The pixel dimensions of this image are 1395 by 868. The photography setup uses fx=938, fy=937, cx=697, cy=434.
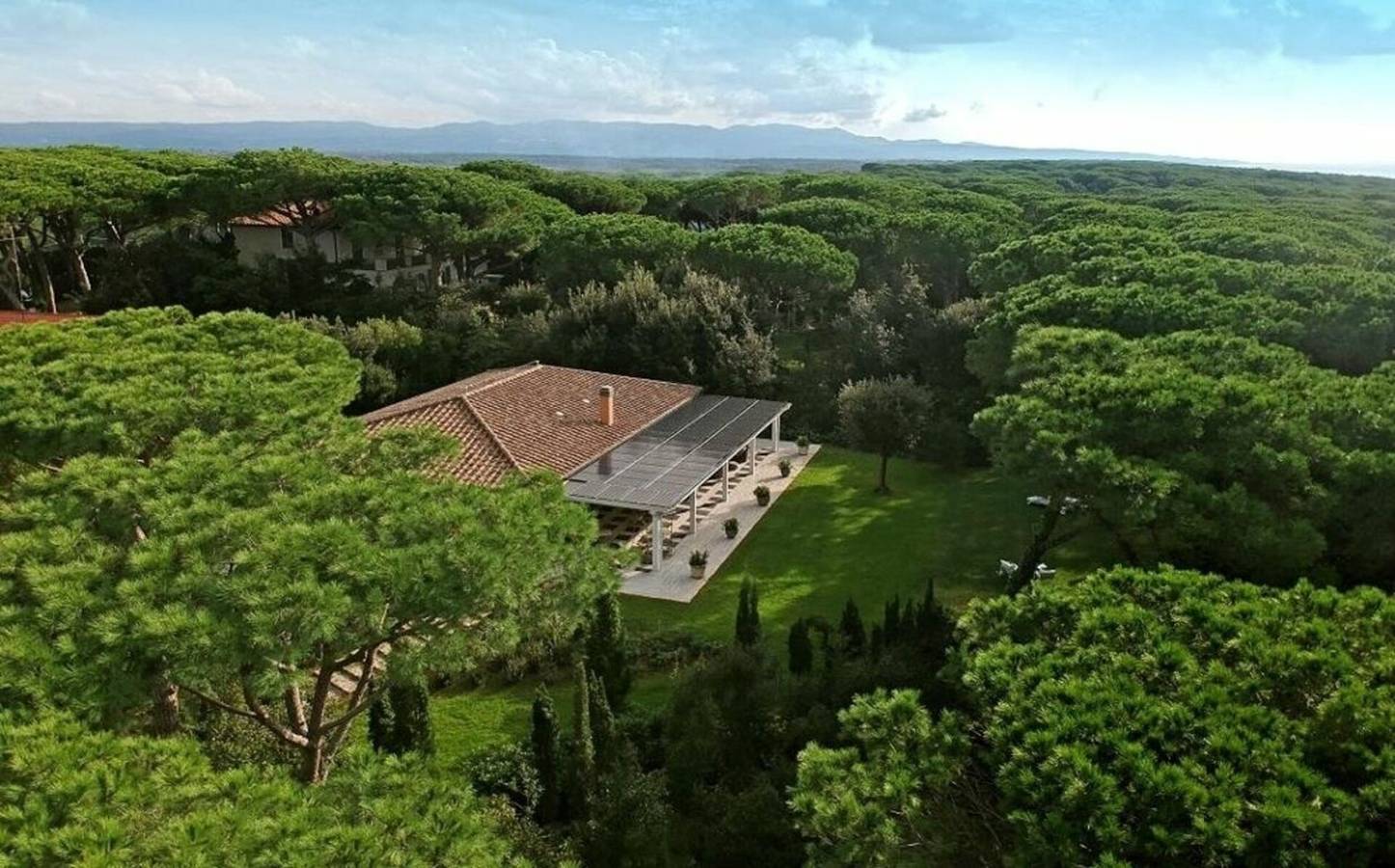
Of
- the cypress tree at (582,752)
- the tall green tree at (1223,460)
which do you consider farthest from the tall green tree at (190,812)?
the tall green tree at (1223,460)

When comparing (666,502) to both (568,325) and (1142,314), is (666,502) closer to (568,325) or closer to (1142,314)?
(1142,314)

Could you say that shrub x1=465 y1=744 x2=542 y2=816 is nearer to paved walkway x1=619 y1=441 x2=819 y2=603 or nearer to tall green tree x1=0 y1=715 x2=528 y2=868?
paved walkway x1=619 y1=441 x2=819 y2=603

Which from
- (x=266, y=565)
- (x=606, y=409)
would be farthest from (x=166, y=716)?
(x=606, y=409)

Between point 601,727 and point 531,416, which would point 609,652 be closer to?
point 601,727

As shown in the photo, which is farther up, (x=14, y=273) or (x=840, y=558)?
(x=14, y=273)

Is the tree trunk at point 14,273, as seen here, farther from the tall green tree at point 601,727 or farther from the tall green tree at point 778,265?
the tall green tree at point 601,727

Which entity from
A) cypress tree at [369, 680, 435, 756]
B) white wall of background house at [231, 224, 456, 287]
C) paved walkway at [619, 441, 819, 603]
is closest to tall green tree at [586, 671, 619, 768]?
cypress tree at [369, 680, 435, 756]
